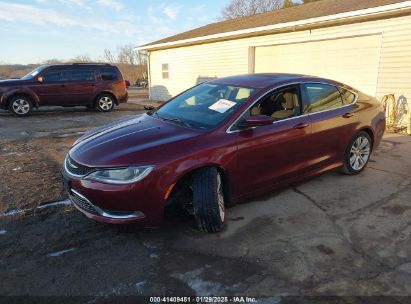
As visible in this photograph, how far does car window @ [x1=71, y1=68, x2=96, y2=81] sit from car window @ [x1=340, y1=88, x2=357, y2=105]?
1000cm

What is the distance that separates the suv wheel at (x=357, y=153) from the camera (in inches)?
205

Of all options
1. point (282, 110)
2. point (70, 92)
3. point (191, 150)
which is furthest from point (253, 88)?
point (70, 92)

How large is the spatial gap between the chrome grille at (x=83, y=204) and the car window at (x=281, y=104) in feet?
6.68

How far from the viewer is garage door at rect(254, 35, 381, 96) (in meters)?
9.34

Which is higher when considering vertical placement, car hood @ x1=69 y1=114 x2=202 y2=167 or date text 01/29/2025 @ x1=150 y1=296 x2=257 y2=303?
car hood @ x1=69 y1=114 x2=202 y2=167

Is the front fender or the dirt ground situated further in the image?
the front fender

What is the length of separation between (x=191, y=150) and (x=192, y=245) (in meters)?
0.93

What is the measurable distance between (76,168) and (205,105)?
1.69 m

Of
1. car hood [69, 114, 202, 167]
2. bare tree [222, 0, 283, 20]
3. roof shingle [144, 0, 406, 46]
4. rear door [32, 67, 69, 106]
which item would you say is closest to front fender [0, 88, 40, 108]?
rear door [32, 67, 69, 106]

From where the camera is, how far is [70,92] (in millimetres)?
12438

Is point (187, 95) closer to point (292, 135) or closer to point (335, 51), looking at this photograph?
point (292, 135)

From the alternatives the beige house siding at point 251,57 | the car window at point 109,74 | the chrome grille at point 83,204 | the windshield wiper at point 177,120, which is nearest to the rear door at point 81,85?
the car window at point 109,74

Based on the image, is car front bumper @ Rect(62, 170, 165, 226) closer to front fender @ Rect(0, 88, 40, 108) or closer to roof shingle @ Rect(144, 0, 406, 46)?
roof shingle @ Rect(144, 0, 406, 46)

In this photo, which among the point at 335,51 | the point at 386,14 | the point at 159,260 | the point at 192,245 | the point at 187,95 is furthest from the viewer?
the point at 335,51
